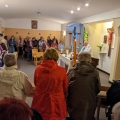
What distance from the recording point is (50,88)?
67.3 inches

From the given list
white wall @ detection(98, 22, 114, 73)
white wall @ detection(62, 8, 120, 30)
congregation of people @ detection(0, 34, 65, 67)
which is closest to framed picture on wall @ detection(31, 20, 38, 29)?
congregation of people @ detection(0, 34, 65, 67)

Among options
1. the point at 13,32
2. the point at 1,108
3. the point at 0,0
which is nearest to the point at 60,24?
the point at 13,32

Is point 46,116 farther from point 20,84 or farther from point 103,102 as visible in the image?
point 103,102

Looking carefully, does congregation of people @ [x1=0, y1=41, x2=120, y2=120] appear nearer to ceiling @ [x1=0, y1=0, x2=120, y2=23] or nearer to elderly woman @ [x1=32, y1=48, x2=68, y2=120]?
elderly woman @ [x1=32, y1=48, x2=68, y2=120]

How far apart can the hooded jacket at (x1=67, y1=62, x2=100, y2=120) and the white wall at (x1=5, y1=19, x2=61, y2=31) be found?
32.2 feet

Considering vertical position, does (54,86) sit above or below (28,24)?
below

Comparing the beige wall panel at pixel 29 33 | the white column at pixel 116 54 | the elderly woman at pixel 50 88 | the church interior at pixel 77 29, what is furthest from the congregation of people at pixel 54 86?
the beige wall panel at pixel 29 33

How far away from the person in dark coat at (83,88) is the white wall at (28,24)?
9.81m

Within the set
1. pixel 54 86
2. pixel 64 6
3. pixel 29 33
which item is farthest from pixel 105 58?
pixel 29 33

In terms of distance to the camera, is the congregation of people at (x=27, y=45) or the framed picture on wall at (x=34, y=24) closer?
the congregation of people at (x=27, y=45)

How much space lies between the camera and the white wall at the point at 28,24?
10634 mm

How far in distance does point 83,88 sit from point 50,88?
431mm

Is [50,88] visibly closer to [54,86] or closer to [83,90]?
[54,86]

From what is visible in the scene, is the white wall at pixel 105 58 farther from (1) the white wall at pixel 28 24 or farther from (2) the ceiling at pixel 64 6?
(1) the white wall at pixel 28 24
